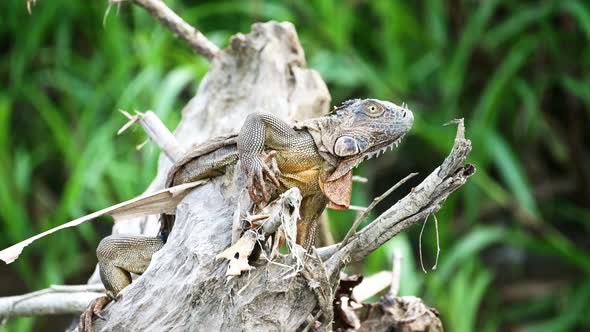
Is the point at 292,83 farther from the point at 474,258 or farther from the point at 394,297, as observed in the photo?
the point at 474,258

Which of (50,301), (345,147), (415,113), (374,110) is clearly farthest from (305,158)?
(415,113)

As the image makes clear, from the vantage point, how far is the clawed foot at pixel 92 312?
8.50 feet

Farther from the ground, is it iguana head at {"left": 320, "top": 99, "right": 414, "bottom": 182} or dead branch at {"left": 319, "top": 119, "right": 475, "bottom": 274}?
iguana head at {"left": 320, "top": 99, "right": 414, "bottom": 182}

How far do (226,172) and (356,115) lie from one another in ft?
1.56

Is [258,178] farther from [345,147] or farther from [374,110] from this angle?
[374,110]

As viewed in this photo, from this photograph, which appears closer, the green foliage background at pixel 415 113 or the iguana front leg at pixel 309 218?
the iguana front leg at pixel 309 218

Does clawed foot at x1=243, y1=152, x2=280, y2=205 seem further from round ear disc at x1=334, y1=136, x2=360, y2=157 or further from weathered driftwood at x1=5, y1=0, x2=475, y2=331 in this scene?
round ear disc at x1=334, y1=136, x2=360, y2=157

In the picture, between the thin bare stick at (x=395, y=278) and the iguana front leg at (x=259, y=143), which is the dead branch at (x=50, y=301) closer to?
the iguana front leg at (x=259, y=143)

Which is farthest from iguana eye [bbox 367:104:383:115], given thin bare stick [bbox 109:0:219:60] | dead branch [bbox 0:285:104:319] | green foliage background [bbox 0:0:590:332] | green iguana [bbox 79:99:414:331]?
green foliage background [bbox 0:0:590:332]

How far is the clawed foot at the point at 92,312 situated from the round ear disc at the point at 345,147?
0.85m

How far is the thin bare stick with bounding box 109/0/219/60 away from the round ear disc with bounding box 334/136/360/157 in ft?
3.25

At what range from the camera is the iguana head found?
2.87 meters

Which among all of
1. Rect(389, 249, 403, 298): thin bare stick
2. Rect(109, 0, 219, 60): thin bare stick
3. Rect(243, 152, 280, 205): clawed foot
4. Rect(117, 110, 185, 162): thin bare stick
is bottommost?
Rect(389, 249, 403, 298): thin bare stick

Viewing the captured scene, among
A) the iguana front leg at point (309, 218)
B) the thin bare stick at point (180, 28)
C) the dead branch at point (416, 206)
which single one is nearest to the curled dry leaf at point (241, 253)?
the dead branch at point (416, 206)
